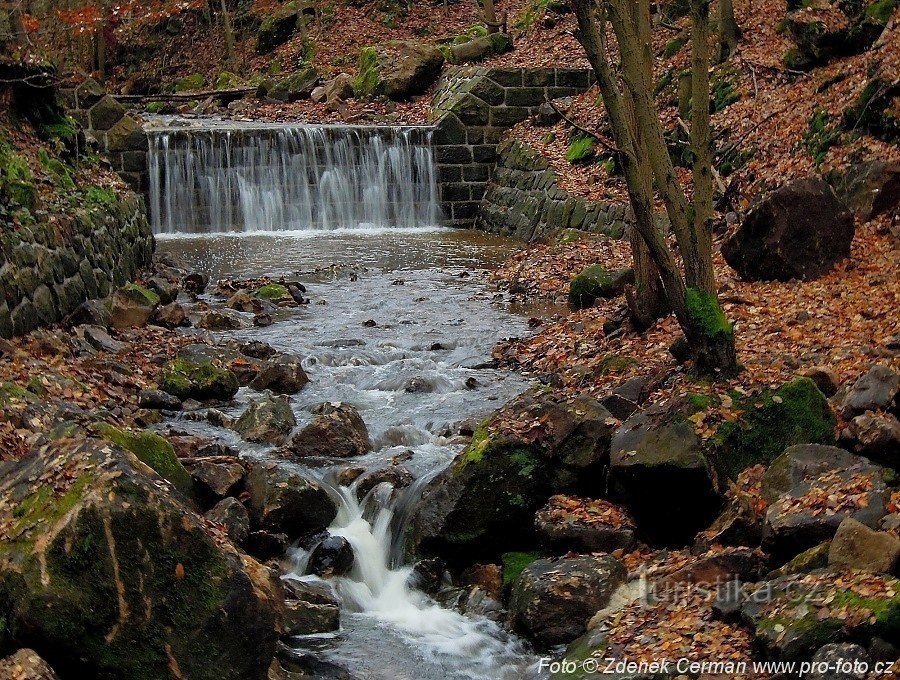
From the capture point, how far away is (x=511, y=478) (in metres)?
6.29

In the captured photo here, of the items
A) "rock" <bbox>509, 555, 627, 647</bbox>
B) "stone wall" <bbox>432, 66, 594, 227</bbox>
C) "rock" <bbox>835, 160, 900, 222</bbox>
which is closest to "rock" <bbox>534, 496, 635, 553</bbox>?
A: "rock" <bbox>509, 555, 627, 647</bbox>

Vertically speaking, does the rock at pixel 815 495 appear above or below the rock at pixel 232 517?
above

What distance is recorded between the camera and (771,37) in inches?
634

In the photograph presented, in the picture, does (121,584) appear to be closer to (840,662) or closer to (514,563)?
(514,563)

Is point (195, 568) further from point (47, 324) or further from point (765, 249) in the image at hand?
point (765, 249)

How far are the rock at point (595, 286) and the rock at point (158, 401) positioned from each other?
535 cm

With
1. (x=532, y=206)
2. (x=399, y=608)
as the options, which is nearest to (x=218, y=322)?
(x=399, y=608)

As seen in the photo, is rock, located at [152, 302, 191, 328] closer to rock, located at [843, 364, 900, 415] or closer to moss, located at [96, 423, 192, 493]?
moss, located at [96, 423, 192, 493]

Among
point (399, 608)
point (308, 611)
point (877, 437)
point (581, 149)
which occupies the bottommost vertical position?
point (399, 608)

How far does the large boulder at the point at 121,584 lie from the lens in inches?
159

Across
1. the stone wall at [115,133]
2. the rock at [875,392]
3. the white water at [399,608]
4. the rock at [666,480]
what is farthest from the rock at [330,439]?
the stone wall at [115,133]

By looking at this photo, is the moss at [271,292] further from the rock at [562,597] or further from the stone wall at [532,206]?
the rock at [562,597]

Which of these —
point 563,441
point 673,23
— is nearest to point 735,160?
point 673,23

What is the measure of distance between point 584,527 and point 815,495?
144 centimetres
